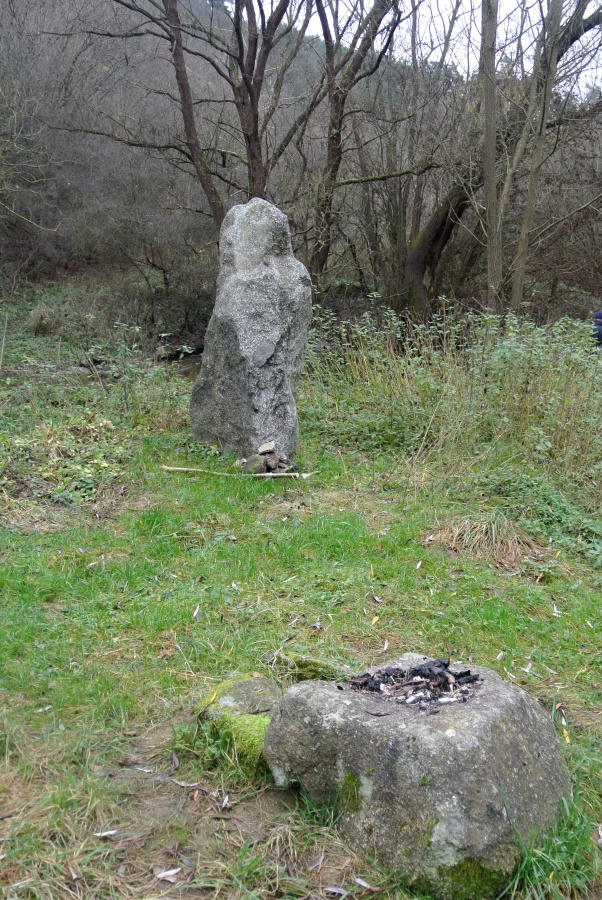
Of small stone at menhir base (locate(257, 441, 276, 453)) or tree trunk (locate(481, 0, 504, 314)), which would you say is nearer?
small stone at menhir base (locate(257, 441, 276, 453))

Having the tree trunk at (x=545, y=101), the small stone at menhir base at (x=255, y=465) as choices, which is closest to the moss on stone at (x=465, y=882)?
A: the small stone at menhir base at (x=255, y=465)

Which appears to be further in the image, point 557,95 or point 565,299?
point 565,299

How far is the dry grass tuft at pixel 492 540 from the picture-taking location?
548cm

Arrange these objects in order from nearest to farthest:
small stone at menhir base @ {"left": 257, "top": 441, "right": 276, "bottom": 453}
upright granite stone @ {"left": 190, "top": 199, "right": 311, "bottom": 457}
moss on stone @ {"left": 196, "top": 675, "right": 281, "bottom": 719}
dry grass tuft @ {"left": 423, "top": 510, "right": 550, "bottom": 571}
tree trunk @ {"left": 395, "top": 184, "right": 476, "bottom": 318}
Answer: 1. moss on stone @ {"left": 196, "top": 675, "right": 281, "bottom": 719}
2. dry grass tuft @ {"left": 423, "top": 510, "right": 550, "bottom": 571}
3. small stone at menhir base @ {"left": 257, "top": 441, "right": 276, "bottom": 453}
4. upright granite stone @ {"left": 190, "top": 199, "right": 311, "bottom": 457}
5. tree trunk @ {"left": 395, "top": 184, "right": 476, "bottom": 318}

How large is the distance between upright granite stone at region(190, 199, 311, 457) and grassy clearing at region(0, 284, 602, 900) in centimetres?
38

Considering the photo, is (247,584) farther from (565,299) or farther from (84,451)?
(565,299)

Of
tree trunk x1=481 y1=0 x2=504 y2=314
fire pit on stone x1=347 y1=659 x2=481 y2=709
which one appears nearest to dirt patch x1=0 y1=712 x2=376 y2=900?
fire pit on stone x1=347 y1=659 x2=481 y2=709

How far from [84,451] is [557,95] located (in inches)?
414

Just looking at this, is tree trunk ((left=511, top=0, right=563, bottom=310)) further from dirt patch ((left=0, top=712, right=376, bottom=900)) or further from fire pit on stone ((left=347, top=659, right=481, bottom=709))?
dirt patch ((left=0, top=712, right=376, bottom=900))

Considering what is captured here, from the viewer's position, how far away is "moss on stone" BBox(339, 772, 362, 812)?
254 cm

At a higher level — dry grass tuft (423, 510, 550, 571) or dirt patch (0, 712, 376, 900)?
dirt patch (0, 712, 376, 900)

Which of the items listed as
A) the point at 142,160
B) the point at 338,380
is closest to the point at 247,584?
the point at 338,380

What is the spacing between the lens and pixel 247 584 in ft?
16.0

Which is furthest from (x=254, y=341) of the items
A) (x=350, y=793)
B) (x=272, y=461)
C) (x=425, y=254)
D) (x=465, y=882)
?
(x=425, y=254)
